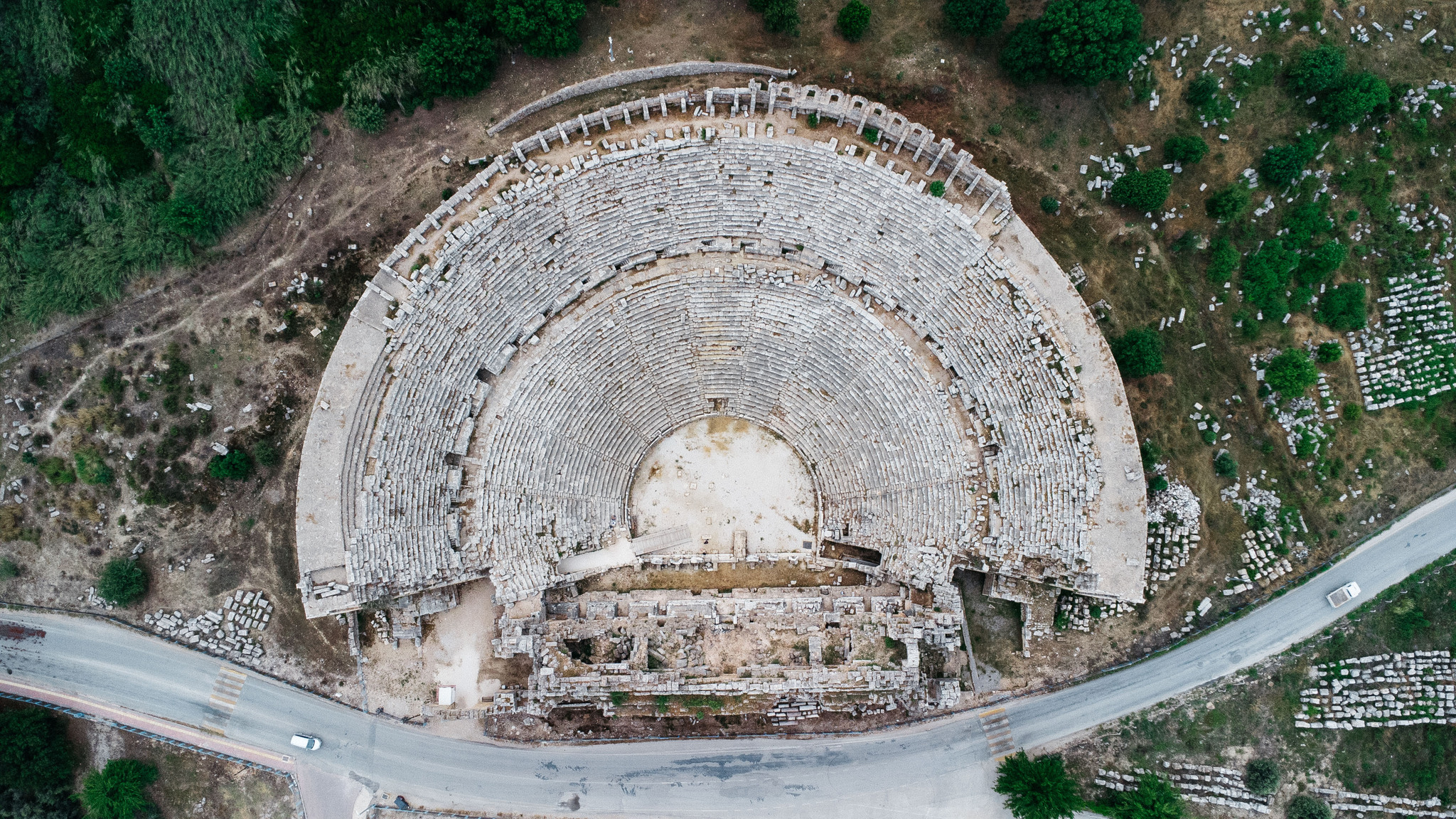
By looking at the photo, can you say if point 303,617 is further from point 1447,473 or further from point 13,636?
point 1447,473

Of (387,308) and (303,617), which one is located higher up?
(387,308)

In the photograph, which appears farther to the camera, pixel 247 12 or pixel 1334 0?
pixel 1334 0

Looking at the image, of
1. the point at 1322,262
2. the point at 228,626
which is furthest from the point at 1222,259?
the point at 228,626

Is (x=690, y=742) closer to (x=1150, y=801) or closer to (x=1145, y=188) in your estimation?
(x=1150, y=801)

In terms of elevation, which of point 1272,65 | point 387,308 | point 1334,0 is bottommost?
point 387,308

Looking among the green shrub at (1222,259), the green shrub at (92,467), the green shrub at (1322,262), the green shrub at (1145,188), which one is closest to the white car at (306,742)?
the green shrub at (92,467)

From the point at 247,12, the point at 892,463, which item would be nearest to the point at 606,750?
the point at 892,463
